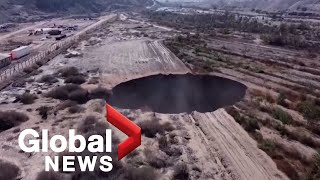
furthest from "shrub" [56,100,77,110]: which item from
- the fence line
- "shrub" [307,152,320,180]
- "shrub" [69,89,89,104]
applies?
"shrub" [307,152,320,180]

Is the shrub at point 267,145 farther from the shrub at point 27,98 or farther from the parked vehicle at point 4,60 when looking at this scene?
the parked vehicle at point 4,60

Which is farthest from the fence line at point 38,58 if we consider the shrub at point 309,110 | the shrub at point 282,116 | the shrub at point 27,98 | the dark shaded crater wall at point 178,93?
the shrub at point 309,110

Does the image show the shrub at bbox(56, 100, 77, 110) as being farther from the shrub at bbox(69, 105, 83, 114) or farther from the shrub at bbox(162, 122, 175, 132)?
the shrub at bbox(162, 122, 175, 132)

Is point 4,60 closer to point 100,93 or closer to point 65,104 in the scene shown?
point 100,93

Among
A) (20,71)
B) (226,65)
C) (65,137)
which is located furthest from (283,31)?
(65,137)

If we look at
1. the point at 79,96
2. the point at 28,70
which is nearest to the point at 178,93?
the point at 79,96

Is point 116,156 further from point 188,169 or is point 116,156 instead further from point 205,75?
point 205,75
